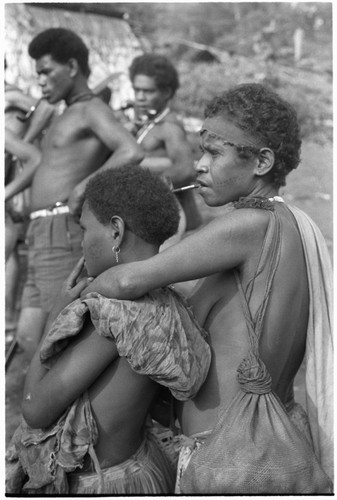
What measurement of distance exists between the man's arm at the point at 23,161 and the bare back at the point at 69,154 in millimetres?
269

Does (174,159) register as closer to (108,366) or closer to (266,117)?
(266,117)

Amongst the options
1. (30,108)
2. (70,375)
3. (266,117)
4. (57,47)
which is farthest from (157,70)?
(70,375)

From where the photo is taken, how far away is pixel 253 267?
1.99 meters

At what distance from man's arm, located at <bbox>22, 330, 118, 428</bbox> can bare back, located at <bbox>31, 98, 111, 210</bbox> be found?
5.54 feet

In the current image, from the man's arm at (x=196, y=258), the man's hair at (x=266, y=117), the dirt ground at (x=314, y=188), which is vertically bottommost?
the dirt ground at (x=314, y=188)

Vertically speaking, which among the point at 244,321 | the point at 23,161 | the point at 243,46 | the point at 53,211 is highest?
the point at 244,321

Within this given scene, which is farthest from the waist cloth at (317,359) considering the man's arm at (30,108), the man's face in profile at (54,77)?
the man's arm at (30,108)

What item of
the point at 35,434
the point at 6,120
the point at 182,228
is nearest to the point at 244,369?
the point at 35,434

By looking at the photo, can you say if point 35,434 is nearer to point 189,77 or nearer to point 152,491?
point 152,491

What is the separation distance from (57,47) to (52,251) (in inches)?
42.7

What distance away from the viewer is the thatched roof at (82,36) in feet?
23.9

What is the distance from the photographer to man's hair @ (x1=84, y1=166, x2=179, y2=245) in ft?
6.65

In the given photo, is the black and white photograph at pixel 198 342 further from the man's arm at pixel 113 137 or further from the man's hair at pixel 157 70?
the man's hair at pixel 157 70

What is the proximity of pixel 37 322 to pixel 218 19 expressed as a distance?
25.0 feet
